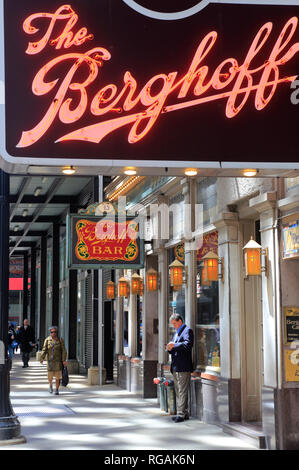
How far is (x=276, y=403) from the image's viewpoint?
10344 mm

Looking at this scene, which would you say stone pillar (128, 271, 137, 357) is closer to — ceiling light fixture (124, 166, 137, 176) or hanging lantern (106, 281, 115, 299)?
hanging lantern (106, 281, 115, 299)

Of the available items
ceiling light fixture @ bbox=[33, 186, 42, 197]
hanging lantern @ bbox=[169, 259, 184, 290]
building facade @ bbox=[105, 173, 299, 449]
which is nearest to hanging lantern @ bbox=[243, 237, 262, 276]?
building facade @ bbox=[105, 173, 299, 449]

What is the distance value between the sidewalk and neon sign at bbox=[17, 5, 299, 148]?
471 centimetres

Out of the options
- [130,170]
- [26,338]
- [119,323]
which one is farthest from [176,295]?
[26,338]

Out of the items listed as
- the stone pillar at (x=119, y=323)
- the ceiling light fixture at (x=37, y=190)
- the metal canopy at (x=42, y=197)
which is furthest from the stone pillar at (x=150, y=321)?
the ceiling light fixture at (x=37, y=190)

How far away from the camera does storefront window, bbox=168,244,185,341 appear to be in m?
15.6

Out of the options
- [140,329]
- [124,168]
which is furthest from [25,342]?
[124,168]

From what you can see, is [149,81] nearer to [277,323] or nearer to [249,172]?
[249,172]

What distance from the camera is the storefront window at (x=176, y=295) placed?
15562 millimetres

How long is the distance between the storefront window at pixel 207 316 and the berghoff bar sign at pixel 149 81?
465cm

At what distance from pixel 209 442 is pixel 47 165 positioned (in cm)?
525

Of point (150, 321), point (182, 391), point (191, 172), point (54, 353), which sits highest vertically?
point (191, 172)

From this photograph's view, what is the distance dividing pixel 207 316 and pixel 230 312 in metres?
1.51

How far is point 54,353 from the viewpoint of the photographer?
58.4 ft
